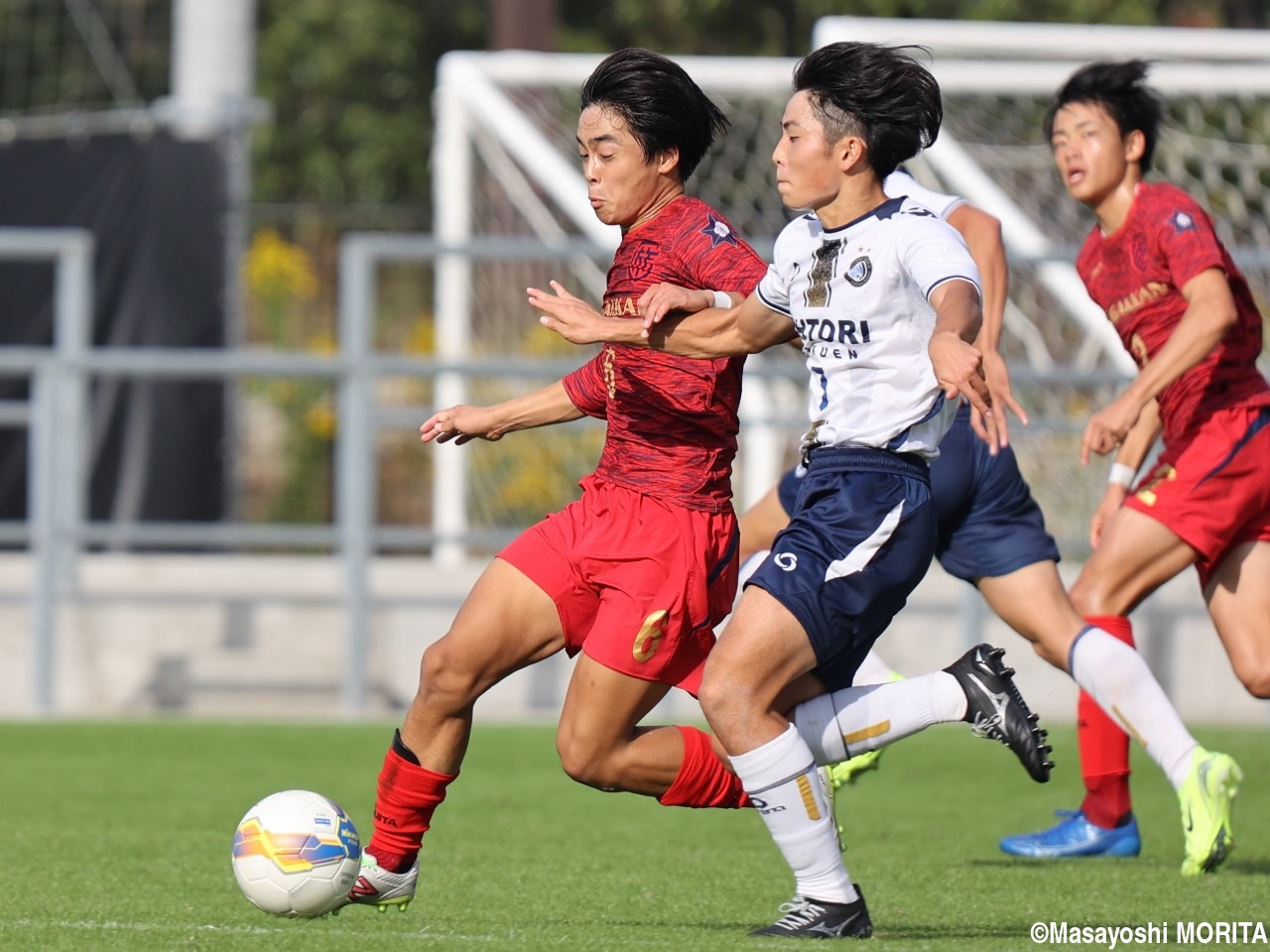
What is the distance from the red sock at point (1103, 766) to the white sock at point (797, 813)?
1933 millimetres

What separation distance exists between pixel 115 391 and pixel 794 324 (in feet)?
28.4

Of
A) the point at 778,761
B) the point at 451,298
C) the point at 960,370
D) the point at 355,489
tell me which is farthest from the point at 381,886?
the point at 451,298

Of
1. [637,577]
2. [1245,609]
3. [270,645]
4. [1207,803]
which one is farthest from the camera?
[270,645]

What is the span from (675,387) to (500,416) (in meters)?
0.53

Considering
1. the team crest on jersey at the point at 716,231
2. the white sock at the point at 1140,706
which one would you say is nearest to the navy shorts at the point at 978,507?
the white sock at the point at 1140,706

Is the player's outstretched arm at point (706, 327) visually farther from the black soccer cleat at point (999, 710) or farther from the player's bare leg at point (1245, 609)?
the player's bare leg at point (1245, 609)

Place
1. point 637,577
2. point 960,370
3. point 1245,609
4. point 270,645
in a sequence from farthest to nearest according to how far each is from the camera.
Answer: point 270,645 → point 1245,609 → point 637,577 → point 960,370

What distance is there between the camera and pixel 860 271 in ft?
15.2

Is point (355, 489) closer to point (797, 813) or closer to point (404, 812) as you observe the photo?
point (404, 812)

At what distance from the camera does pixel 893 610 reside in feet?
15.4

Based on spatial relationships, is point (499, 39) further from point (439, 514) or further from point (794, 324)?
point (794, 324)

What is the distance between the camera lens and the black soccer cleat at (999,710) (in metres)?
4.73

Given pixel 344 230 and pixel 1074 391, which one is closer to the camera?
pixel 1074 391

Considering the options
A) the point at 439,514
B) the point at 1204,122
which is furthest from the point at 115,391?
the point at 1204,122
